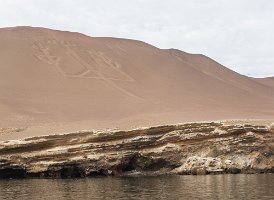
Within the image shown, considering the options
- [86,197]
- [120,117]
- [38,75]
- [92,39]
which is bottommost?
[86,197]

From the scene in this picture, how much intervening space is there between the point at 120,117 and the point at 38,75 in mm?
19333

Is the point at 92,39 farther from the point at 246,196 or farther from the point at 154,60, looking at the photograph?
the point at 246,196

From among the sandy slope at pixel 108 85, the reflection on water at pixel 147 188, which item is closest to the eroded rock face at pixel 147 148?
the reflection on water at pixel 147 188

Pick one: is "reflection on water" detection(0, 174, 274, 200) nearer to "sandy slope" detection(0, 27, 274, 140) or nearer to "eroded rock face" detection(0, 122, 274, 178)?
"eroded rock face" detection(0, 122, 274, 178)

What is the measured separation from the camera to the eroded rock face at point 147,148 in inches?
1425

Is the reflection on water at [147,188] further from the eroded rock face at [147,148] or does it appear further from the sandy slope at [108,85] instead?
the sandy slope at [108,85]

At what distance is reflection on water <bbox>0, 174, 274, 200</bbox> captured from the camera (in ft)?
81.0

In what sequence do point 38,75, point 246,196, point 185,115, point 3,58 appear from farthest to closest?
point 3,58 < point 38,75 < point 185,115 < point 246,196

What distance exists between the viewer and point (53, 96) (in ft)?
218

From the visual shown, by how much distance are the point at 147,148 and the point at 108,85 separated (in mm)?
36787

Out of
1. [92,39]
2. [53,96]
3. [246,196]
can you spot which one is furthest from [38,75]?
[246,196]

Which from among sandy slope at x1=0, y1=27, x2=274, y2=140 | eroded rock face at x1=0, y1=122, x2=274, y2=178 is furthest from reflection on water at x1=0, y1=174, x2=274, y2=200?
sandy slope at x1=0, y1=27, x2=274, y2=140

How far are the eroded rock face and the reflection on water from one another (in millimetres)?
2205

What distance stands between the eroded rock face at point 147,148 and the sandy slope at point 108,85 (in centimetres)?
1152
